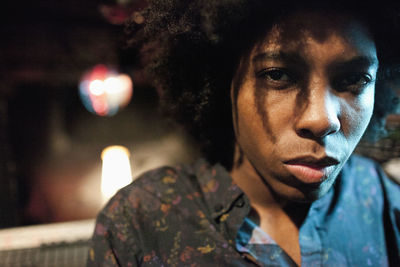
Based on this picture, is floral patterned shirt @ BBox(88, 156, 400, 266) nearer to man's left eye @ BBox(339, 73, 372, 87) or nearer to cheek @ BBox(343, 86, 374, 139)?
cheek @ BBox(343, 86, 374, 139)

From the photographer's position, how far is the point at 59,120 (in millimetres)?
5410

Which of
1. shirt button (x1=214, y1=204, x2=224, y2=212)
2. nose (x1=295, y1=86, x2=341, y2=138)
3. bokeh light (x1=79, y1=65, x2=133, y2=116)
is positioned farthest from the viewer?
bokeh light (x1=79, y1=65, x2=133, y2=116)

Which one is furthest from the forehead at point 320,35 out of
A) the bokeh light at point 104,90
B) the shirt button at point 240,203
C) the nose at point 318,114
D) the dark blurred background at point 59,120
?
the bokeh light at point 104,90

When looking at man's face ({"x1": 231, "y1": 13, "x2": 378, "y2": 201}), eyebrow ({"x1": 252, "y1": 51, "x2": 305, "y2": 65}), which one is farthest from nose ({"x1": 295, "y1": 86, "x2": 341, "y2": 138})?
eyebrow ({"x1": 252, "y1": 51, "x2": 305, "y2": 65})

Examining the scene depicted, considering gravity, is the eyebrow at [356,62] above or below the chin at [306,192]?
above

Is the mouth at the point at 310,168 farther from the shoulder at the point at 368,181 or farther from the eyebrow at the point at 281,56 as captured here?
the shoulder at the point at 368,181

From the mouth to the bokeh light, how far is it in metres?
4.19

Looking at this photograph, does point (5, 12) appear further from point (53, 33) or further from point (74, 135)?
point (74, 135)

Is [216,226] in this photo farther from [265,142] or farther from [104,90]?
[104,90]

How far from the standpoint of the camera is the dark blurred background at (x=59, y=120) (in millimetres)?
3656

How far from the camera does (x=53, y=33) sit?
12.4 ft

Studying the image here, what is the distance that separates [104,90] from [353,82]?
4.63 metres

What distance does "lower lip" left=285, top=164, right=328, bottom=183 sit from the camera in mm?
898

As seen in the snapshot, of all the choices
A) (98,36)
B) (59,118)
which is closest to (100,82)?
(98,36)
